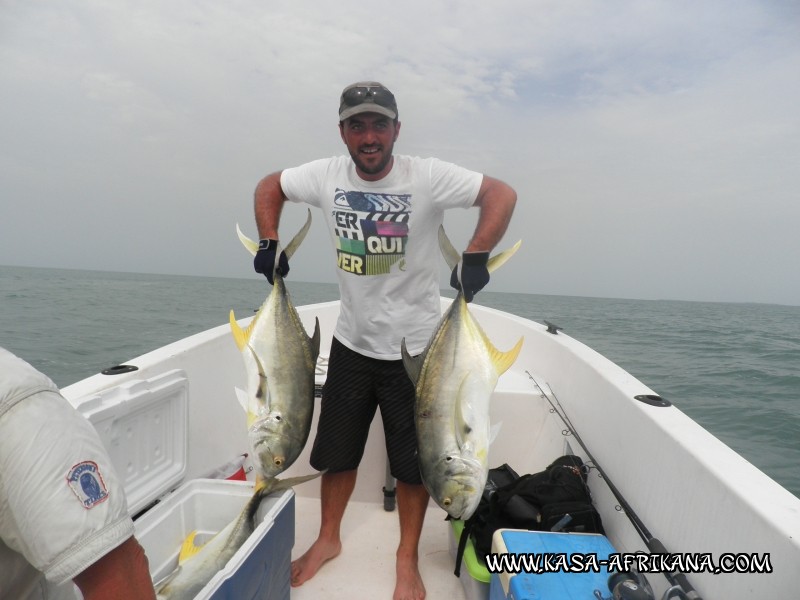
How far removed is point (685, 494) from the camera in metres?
1.58

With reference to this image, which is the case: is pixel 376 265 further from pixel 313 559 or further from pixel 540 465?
pixel 540 465

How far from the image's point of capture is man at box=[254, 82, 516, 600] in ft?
6.57

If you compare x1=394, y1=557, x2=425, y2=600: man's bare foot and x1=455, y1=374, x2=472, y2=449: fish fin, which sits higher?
x1=455, y1=374, x2=472, y2=449: fish fin

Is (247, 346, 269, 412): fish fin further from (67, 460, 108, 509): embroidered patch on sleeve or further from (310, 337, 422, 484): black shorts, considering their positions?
(67, 460, 108, 509): embroidered patch on sleeve

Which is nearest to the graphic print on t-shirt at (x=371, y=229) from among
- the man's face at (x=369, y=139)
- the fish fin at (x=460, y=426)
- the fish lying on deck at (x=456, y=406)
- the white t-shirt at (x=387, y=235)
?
the white t-shirt at (x=387, y=235)

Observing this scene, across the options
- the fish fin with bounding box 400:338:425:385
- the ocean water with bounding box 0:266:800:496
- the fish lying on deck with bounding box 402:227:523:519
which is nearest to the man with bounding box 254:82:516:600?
the fish lying on deck with bounding box 402:227:523:519

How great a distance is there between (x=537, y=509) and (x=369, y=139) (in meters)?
1.72

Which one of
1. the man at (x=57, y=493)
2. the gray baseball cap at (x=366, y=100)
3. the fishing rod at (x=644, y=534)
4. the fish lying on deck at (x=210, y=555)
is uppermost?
the gray baseball cap at (x=366, y=100)

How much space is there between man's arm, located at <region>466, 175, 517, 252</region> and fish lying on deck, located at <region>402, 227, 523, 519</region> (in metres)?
0.09

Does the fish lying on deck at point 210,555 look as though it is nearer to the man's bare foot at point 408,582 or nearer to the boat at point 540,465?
the boat at point 540,465

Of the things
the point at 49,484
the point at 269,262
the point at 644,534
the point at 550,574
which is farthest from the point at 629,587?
the point at 269,262

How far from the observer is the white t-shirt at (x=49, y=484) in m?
0.75

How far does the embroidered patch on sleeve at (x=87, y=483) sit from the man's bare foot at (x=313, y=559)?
176 cm

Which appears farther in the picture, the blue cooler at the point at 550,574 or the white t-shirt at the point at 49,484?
the blue cooler at the point at 550,574
